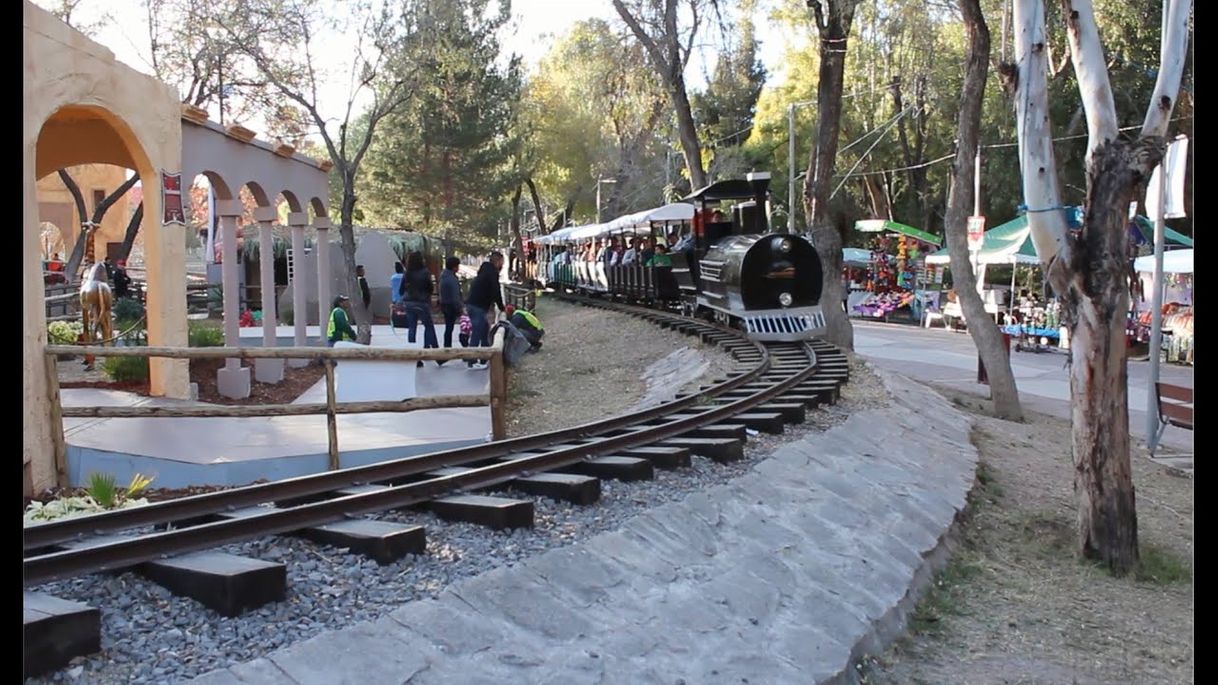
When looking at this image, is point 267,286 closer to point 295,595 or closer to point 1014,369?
point 295,595

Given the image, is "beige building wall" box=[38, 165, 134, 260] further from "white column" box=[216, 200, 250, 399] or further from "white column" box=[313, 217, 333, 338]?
"white column" box=[216, 200, 250, 399]

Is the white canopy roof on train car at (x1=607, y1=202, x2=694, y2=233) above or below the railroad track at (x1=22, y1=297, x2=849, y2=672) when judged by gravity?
above

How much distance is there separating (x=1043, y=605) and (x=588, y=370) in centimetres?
1201

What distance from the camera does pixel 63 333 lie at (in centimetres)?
1567

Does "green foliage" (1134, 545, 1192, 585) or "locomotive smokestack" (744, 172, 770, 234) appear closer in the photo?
"green foliage" (1134, 545, 1192, 585)

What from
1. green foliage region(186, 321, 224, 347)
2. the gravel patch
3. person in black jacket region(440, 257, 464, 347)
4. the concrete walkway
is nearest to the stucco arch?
green foliage region(186, 321, 224, 347)

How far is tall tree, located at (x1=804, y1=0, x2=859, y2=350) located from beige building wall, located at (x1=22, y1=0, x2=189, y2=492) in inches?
408

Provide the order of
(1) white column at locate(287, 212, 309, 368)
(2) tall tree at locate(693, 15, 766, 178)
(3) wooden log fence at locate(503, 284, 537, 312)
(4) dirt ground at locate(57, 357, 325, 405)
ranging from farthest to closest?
1. (2) tall tree at locate(693, 15, 766, 178)
2. (3) wooden log fence at locate(503, 284, 537, 312)
3. (1) white column at locate(287, 212, 309, 368)
4. (4) dirt ground at locate(57, 357, 325, 405)

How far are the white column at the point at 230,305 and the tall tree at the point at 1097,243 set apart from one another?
33.4 feet

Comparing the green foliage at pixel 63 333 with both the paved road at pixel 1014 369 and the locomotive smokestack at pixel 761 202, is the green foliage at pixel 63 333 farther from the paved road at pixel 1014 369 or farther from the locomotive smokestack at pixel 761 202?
the paved road at pixel 1014 369

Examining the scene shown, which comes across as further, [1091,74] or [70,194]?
[70,194]

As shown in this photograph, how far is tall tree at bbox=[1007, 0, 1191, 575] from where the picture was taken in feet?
23.7

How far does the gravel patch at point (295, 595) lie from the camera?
3.27m

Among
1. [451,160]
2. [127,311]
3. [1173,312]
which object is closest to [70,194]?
[451,160]
